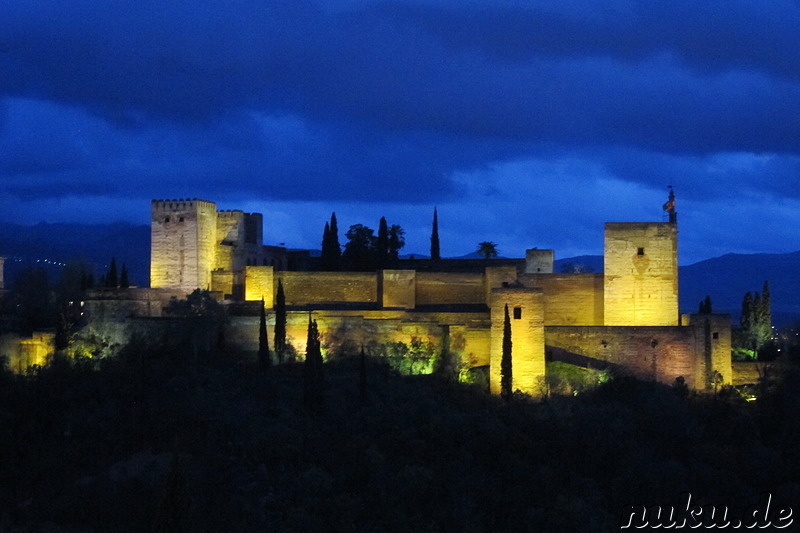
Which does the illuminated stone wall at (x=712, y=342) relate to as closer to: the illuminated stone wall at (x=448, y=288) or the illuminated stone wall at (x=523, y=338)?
the illuminated stone wall at (x=523, y=338)

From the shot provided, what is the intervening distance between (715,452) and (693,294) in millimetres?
110951

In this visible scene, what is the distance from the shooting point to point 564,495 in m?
22.3

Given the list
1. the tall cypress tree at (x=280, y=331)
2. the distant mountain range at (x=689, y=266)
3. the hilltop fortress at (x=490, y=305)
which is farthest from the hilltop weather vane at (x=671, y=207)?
the distant mountain range at (x=689, y=266)

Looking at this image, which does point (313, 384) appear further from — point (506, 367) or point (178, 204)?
point (178, 204)

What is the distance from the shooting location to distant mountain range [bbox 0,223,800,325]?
125 m

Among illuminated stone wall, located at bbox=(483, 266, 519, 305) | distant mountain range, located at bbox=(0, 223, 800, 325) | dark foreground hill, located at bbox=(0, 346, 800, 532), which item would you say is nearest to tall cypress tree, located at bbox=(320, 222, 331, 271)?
illuminated stone wall, located at bbox=(483, 266, 519, 305)

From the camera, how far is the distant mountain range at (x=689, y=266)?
411 feet

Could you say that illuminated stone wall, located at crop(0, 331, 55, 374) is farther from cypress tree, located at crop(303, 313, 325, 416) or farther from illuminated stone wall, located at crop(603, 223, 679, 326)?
illuminated stone wall, located at crop(603, 223, 679, 326)

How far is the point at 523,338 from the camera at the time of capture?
2694cm

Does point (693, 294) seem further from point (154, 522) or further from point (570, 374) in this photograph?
point (154, 522)

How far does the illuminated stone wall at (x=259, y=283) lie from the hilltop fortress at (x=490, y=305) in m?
0.03

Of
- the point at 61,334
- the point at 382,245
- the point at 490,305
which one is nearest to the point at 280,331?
the point at 490,305

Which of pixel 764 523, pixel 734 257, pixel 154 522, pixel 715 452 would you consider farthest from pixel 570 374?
pixel 734 257

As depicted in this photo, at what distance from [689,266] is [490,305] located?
142m
